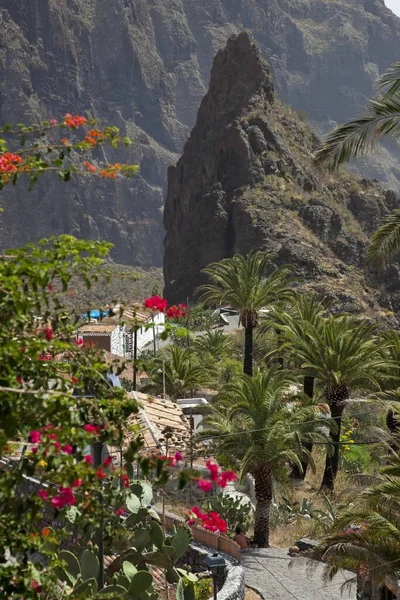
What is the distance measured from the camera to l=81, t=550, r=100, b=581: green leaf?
998 centimetres

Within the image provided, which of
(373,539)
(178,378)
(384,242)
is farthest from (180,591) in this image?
(178,378)

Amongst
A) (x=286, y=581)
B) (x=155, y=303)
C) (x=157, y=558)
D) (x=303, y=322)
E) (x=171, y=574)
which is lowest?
(x=286, y=581)

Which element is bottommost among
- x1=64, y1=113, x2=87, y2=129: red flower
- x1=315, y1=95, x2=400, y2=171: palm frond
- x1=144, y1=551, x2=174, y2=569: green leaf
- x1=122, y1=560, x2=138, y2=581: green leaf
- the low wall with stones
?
the low wall with stones

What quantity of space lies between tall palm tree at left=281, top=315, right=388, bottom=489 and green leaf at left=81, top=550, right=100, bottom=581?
39.8ft

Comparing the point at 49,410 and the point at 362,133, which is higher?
the point at 362,133

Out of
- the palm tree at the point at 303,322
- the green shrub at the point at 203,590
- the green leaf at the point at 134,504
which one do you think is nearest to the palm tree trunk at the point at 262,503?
the palm tree at the point at 303,322

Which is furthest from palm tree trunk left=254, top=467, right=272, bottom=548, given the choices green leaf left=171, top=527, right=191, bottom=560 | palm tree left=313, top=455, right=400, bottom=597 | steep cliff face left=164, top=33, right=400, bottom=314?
steep cliff face left=164, top=33, right=400, bottom=314

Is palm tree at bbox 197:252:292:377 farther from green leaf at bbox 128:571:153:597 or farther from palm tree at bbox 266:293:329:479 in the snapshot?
green leaf at bbox 128:571:153:597

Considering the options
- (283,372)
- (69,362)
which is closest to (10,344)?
(69,362)

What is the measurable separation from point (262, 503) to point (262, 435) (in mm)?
1400

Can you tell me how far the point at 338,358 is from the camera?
2206 cm

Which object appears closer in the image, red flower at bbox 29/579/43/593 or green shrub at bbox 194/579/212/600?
red flower at bbox 29/579/43/593

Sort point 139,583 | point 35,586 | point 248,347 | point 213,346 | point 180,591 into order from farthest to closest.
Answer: point 213,346, point 248,347, point 180,591, point 139,583, point 35,586

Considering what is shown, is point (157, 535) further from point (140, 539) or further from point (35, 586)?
point (35, 586)
